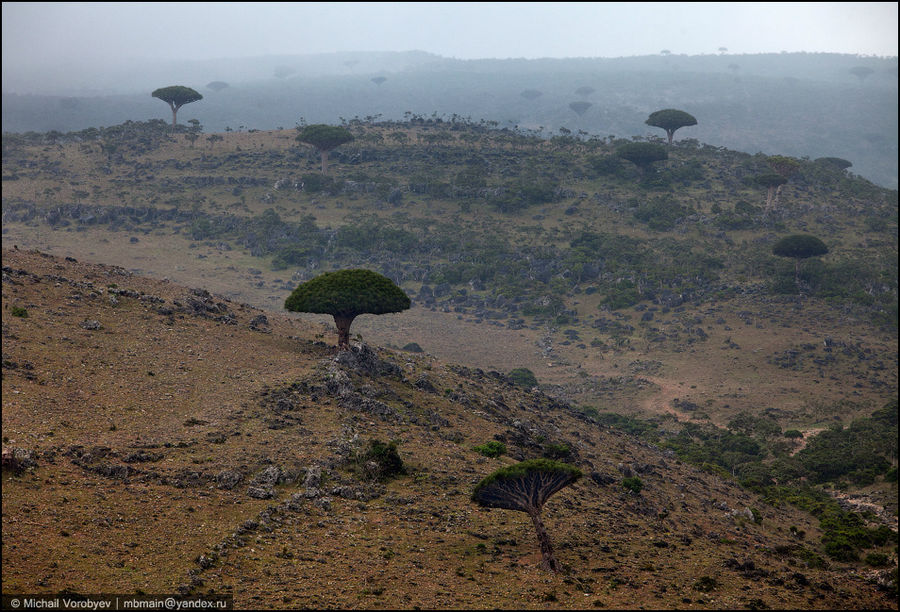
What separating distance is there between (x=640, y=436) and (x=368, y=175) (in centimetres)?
6602

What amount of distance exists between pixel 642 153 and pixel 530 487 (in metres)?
86.3

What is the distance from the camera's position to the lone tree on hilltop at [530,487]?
22.6 meters

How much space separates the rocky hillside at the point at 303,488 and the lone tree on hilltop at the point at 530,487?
50.6 inches

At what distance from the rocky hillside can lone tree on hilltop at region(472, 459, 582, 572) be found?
129 centimetres

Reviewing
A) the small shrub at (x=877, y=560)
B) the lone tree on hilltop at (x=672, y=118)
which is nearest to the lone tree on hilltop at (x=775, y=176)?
the lone tree on hilltop at (x=672, y=118)

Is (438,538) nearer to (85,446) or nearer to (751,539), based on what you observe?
(85,446)

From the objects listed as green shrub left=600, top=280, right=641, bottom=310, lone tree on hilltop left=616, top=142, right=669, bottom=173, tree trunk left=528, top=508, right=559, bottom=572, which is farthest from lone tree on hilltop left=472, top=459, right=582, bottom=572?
lone tree on hilltop left=616, top=142, right=669, bottom=173

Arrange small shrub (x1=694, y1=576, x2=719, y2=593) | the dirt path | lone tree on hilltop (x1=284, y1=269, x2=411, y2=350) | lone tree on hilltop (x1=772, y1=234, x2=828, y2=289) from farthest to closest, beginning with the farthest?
1. lone tree on hilltop (x1=772, y1=234, x2=828, y2=289)
2. the dirt path
3. lone tree on hilltop (x1=284, y1=269, x2=411, y2=350)
4. small shrub (x1=694, y1=576, x2=719, y2=593)

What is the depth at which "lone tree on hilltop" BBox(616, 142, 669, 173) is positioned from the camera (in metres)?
101

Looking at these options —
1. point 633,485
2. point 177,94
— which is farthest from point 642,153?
point 633,485

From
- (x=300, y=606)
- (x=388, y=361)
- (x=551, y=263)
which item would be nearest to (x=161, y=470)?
(x=300, y=606)

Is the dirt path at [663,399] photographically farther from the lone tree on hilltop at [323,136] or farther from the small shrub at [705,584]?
the lone tree on hilltop at [323,136]

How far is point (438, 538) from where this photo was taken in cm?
2488

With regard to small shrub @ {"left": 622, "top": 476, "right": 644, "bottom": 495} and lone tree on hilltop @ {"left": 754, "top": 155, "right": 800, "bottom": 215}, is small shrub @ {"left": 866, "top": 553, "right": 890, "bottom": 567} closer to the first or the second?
small shrub @ {"left": 622, "top": 476, "right": 644, "bottom": 495}
